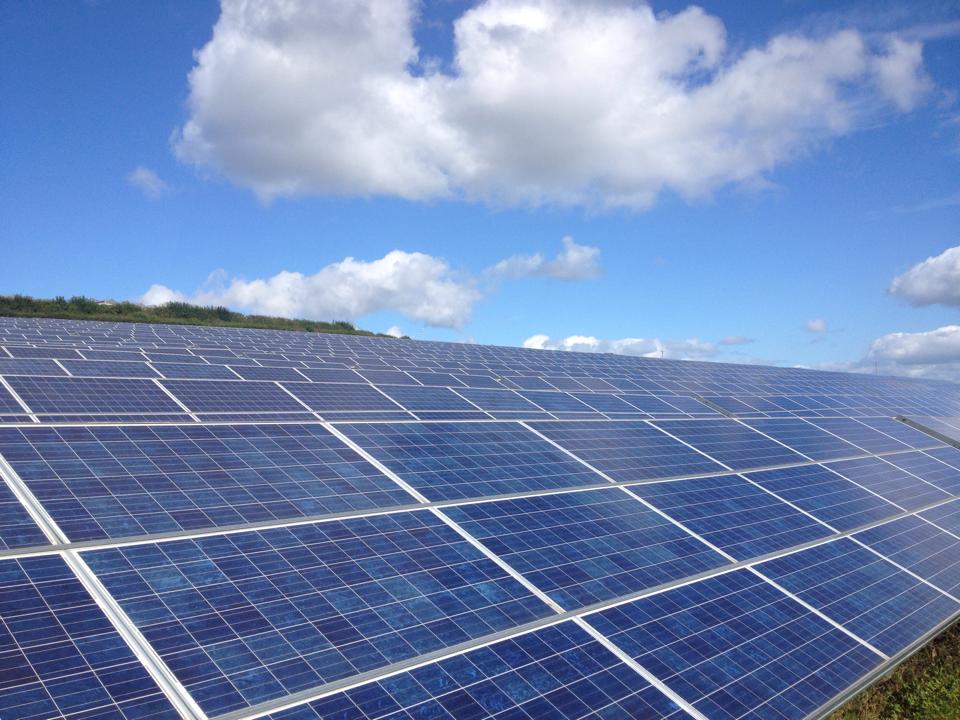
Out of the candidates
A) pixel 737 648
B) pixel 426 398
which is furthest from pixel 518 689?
pixel 426 398

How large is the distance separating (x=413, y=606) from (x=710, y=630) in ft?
16.2

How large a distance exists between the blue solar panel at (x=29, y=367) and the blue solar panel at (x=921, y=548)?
21271 mm

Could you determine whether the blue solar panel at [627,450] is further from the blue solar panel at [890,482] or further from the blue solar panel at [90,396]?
the blue solar panel at [90,396]

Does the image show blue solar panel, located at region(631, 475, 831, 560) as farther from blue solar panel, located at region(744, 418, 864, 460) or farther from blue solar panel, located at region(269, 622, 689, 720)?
blue solar panel, located at region(744, 418, 864, 460)

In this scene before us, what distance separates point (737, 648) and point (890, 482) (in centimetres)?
1698

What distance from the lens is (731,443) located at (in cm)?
2402

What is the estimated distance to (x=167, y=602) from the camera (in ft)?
27.2

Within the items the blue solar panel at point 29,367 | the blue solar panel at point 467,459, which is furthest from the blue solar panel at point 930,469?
the blue solar panel at point 29,367

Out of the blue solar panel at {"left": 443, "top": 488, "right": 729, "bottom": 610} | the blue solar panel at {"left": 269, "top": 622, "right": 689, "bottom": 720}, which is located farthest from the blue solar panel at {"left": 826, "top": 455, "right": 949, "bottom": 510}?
the blue solar panel at {"left": 269, "top": 622, "right": 689, "bottom": 720}

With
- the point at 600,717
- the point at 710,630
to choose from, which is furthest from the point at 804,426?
the point at 600,717

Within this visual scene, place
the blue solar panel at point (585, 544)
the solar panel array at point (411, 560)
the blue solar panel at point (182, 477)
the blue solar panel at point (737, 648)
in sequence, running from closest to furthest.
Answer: the solar panel array at point (411, 560) → the blue solar panel at point (737, 648) → the blue solar panel at point (182, 477) → the blue solar panel at point (585, 544)

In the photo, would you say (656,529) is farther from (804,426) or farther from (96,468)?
(804,426)

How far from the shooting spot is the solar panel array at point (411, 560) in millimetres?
7688

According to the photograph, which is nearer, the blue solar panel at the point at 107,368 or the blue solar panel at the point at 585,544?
the blue solar panel at the point at 585,544
